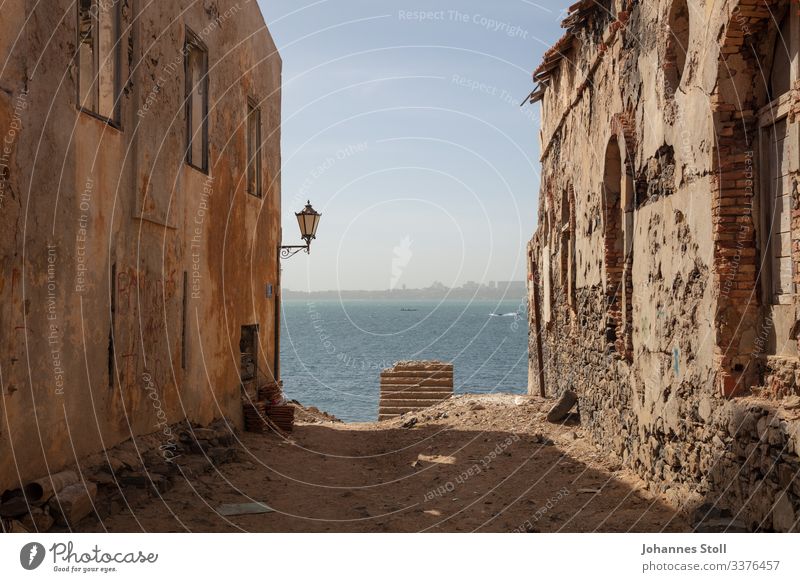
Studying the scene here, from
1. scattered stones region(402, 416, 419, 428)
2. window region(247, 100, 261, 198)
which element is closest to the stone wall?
scattered stones region(402, 416, 419, 428)

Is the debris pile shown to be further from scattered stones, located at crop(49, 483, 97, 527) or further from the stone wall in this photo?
scattered stones, located at crop(49, 483, 97, 527)

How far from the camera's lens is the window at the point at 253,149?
13766mm

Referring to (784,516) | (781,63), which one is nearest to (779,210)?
(781,63)

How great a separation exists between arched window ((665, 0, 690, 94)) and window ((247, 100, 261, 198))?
812 centimetres

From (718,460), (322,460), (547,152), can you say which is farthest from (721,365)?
(547,152)

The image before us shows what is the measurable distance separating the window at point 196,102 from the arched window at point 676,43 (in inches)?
244

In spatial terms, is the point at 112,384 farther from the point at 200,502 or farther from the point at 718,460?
the point at 718,460

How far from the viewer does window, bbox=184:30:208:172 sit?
1031cm

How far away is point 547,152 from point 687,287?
11.1 meters

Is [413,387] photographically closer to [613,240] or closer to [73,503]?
[613,240]

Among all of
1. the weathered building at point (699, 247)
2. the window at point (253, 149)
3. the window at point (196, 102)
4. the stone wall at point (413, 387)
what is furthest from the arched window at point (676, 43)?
the stone wall at point (413, 387)

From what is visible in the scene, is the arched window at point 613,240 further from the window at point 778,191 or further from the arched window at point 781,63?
the arched window at point 781,63

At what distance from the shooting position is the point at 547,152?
57.8 ft

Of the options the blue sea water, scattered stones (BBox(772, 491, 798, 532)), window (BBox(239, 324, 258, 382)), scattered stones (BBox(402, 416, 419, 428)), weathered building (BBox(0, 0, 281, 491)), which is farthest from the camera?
the blue sea water
